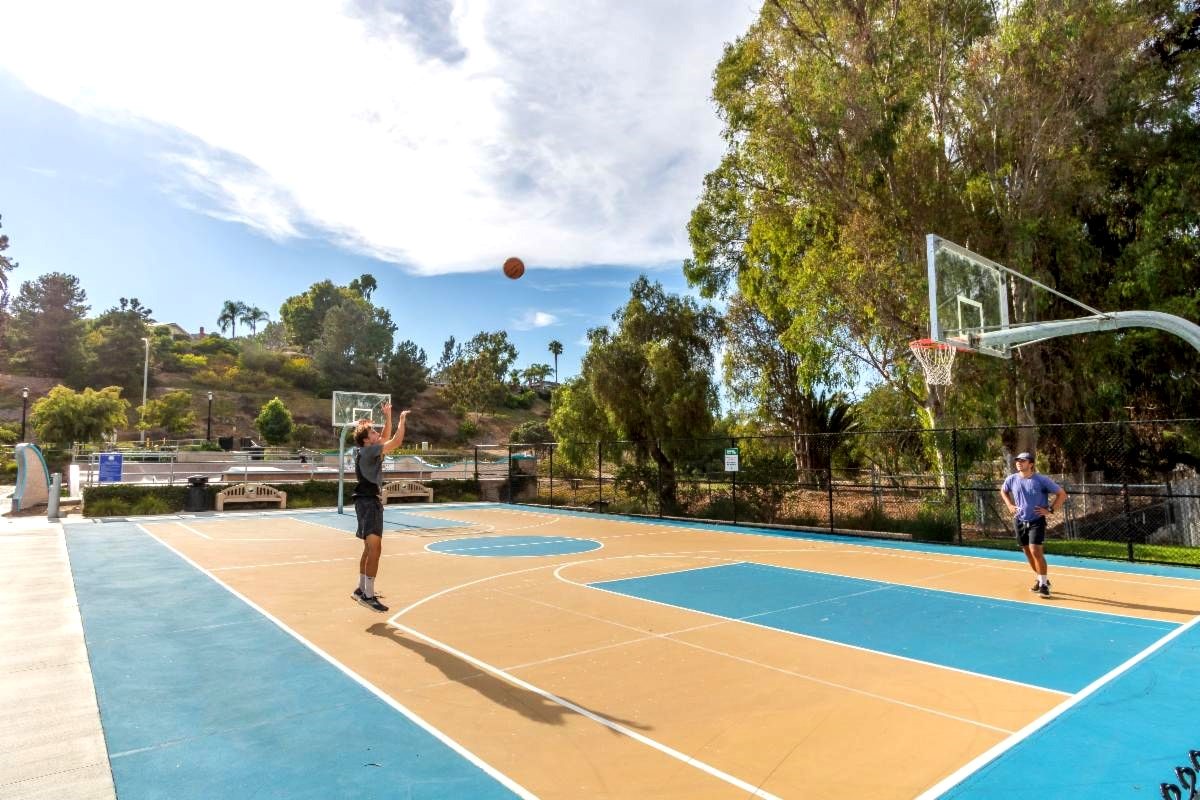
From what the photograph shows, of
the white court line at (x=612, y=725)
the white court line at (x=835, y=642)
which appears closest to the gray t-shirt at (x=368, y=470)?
the white court line at (x=612, y=725)

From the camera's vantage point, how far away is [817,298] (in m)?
17.8

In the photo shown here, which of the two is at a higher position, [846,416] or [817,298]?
[817,298]

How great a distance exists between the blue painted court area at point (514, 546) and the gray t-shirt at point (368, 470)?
15.8ft

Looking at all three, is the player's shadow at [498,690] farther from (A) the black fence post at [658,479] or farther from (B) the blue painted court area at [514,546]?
(A) the black fence post at [658,479]

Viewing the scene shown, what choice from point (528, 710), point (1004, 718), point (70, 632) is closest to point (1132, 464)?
point (1004, 718)

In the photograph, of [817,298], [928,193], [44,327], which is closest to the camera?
[928,193]

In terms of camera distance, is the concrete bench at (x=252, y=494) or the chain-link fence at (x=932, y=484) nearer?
the chain-link fence at (x=932, y=484)

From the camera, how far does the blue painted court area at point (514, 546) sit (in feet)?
38.7

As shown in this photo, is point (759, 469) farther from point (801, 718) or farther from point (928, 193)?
point (801, 718)

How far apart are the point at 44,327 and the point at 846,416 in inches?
3086

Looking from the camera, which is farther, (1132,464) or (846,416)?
(846,416)

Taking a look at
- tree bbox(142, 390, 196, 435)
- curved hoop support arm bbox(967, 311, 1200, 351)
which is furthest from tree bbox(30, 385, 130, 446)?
curved hoop support arm bbox(967, 311, 1200, 351)

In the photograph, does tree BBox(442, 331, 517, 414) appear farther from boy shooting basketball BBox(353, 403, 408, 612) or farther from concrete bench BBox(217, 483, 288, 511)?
boy shooting basketball BBox(353, 403, 408, 612)

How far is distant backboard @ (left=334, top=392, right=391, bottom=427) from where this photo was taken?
67.2 feet
